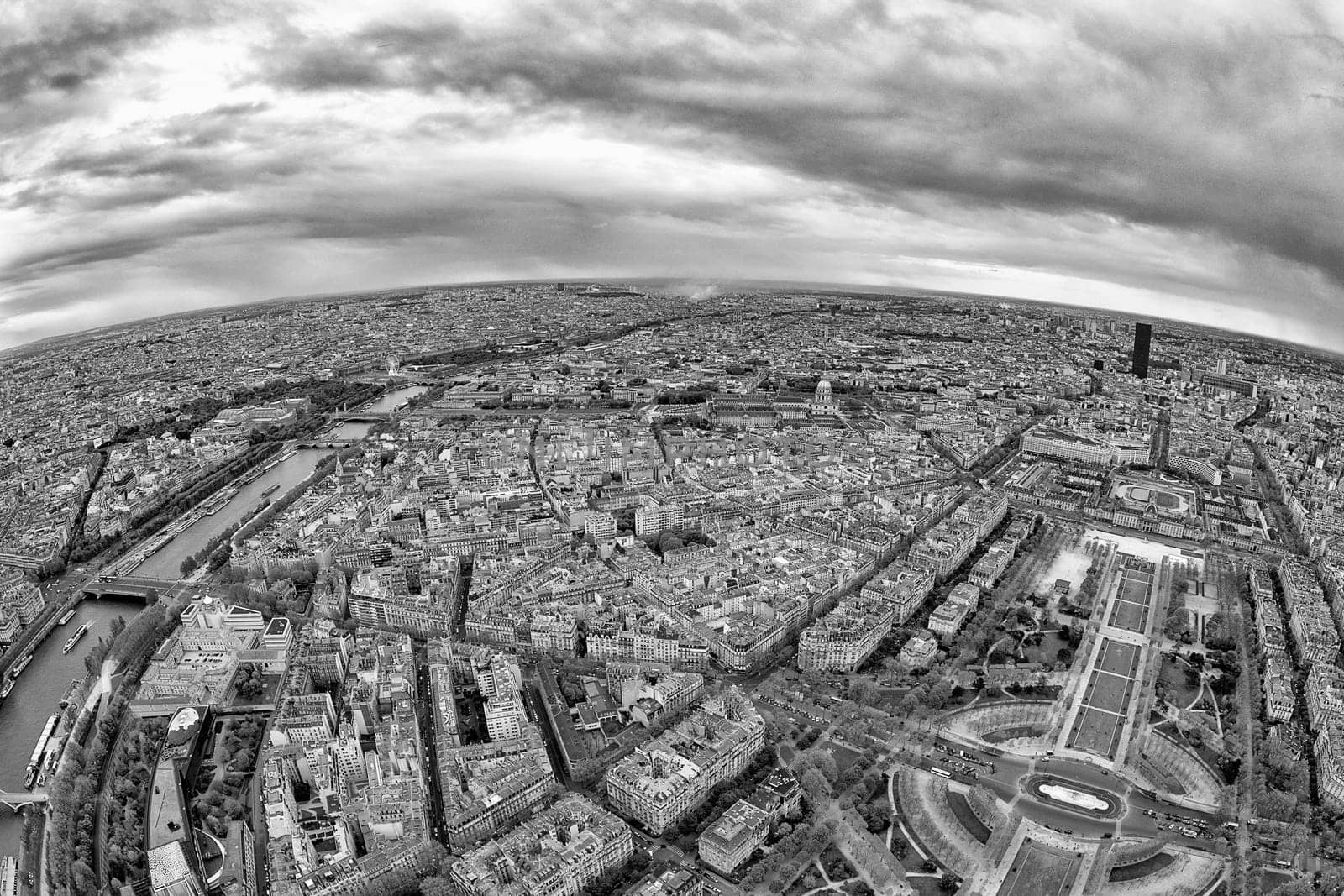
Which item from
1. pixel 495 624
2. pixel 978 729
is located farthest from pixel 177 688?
pixel 978 729

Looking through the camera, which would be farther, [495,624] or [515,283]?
[515,283]

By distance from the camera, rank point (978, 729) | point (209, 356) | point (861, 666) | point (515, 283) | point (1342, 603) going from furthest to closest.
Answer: point (515, 283) < point (209, 356) < point (1342, 603) < point (861, 666) < point (978, 729)

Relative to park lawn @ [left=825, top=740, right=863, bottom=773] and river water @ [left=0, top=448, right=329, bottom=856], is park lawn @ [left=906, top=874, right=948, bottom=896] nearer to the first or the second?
park lawn @ [left=825, top=740, right=863, bottom=773]

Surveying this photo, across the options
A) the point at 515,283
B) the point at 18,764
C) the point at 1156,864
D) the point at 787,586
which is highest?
the point at 515,283

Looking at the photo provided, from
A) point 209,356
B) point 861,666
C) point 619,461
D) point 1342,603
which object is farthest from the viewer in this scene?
point 209,356

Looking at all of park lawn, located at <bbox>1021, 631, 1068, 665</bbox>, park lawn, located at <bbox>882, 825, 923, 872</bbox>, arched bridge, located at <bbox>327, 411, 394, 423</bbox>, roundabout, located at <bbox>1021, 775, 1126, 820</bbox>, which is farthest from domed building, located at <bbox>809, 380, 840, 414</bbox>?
park lawn, located at <bbox>882, 825, 923, 872</bbox>

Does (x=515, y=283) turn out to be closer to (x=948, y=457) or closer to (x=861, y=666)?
(x=948, y=457)

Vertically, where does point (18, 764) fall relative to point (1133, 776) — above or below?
below

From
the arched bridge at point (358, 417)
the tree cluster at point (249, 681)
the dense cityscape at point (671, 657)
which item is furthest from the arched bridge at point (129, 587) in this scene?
the arched bridge at point (358, 417)
